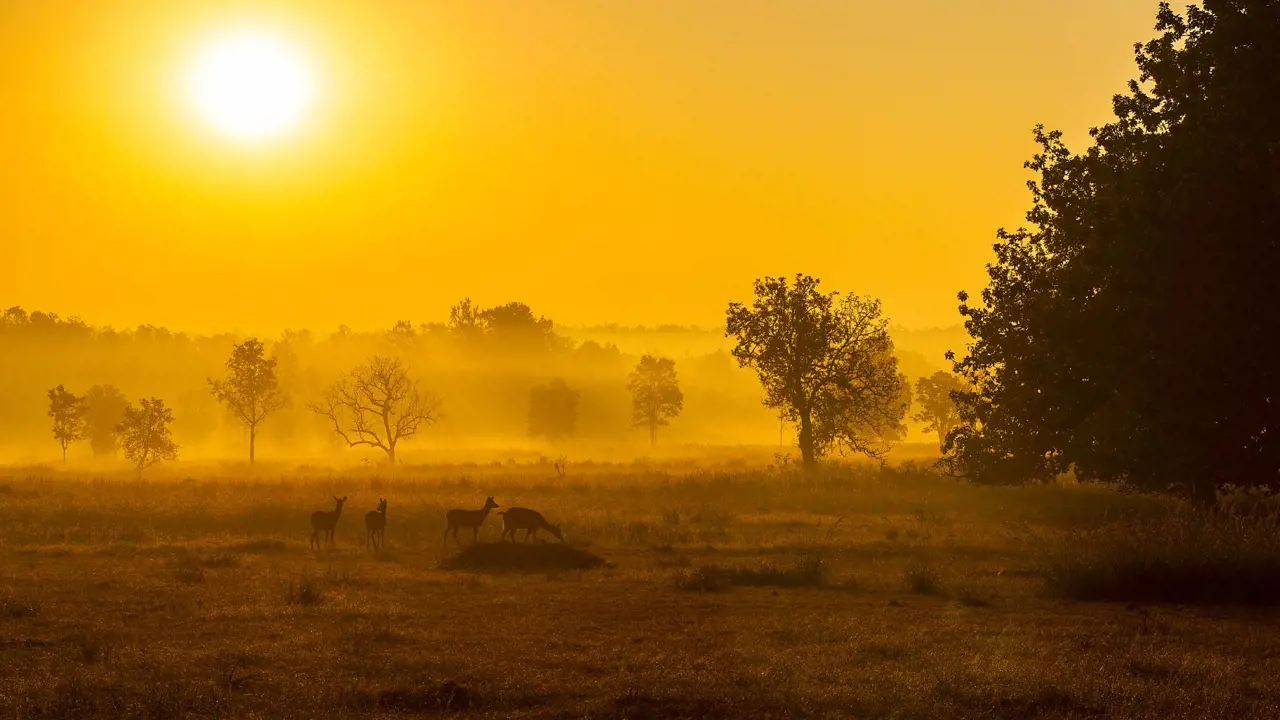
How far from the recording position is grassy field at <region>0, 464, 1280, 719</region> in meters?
12.0

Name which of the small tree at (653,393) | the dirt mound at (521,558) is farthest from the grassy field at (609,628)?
the small tree at (653,393)

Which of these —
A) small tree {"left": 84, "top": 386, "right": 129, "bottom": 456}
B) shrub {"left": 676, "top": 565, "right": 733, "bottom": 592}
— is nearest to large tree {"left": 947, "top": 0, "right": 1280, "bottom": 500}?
shrub {"left": 676, "top": 565, "right": 733, "bottom": 592}

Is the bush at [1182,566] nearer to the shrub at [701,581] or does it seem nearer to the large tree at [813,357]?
the shrub at [701,581]

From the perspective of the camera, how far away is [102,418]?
99.9 m

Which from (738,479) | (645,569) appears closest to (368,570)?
(645,569)

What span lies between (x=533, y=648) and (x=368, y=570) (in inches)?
417

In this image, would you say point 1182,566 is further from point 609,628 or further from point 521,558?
point 521,558

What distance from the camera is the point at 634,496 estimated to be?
4450 centimetres

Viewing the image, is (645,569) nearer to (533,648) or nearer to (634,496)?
(533,648)

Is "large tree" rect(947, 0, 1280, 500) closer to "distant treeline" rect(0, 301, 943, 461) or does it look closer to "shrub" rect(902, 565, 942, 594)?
"shrub" rect(902, 565, 942, 594)

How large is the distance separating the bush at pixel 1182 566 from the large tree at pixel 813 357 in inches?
1512

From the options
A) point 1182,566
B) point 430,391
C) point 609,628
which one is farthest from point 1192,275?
point 430,391

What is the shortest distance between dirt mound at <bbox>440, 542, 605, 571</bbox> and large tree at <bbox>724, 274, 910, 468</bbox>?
34899 millimetres

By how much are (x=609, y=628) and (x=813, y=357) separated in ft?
144
